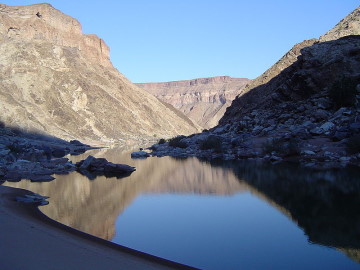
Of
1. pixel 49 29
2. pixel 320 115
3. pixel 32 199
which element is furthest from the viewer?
pixel 49 29

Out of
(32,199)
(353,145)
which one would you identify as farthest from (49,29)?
(32,199)

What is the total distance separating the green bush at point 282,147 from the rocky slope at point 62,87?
3215 cm

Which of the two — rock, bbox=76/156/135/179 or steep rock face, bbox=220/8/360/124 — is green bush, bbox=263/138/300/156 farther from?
steep rock face, bbox=220/8/360/124

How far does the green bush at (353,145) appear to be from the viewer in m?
→ 20.4

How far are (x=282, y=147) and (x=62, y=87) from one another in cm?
4984

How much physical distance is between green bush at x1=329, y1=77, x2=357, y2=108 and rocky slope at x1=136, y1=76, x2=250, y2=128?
117 m

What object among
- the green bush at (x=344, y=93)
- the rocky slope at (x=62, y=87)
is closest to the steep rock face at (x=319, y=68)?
the green bush at (x=344, y=93)

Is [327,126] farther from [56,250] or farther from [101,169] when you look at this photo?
[56,250]

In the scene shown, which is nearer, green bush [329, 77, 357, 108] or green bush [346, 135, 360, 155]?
green bush [346, 135, 360, 155]

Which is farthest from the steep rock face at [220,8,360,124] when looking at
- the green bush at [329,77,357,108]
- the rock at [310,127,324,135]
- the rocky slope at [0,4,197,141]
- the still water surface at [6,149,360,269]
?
the rocky slope at [0,4,197,141]

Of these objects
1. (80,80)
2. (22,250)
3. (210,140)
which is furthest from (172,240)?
(80,80)

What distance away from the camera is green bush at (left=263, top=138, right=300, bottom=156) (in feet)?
77.3

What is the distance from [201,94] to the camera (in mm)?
170625

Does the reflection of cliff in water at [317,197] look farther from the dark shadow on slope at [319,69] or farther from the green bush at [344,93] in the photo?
the dark shadow on slope at [319,69]
